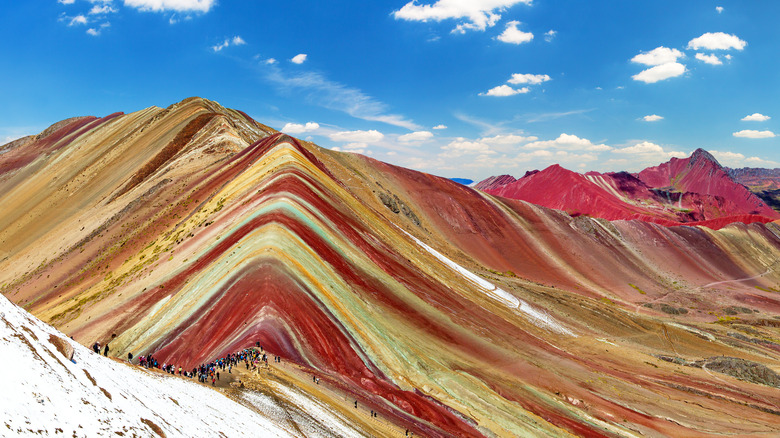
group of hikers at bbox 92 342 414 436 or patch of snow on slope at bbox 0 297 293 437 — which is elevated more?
patch of snow on slope at bbox 0 297 293 437

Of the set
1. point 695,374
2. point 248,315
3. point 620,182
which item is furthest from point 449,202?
point 620,182

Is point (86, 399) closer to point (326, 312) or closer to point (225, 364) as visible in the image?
point (225, 364)

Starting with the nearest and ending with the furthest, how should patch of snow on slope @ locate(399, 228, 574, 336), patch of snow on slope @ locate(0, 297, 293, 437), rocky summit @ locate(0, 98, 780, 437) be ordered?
1. patch of snow on slope @ locate(0, 297, 293, 437)
2. rocky summit @ locate(0, 98, 780, 437)
3. patch of snow on slope @ locate(399, 228, 574, 336)

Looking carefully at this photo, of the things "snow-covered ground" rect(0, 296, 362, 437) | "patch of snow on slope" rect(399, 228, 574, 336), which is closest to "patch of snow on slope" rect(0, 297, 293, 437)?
"snow-covered ground" rect(0, 296, 362, 437)

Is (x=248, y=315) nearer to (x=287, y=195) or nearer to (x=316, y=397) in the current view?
(x=316, y=397)

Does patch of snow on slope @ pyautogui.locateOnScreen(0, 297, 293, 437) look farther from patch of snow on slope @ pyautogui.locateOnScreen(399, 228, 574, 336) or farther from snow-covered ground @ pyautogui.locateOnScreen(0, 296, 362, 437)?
patch of snow on slope @ pyautogui.locateOnScreen(399, 228, 574, 336)

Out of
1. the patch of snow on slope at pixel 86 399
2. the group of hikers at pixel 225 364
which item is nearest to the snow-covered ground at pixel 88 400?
the patch of snow on slope at pixel 86 399
